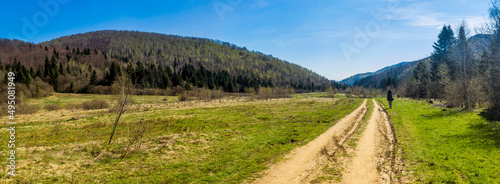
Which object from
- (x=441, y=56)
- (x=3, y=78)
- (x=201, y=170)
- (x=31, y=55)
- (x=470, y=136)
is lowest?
(x=201, y=170)

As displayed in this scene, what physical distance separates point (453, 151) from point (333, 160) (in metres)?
5.70

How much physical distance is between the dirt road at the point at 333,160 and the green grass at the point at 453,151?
2.97 ft

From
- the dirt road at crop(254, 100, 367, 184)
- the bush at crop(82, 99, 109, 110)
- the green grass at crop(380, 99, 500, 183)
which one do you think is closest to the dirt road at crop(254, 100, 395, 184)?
the dirt road at crop(254, 100, 367, 184)

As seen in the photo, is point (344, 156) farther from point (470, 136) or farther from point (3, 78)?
point (3, 78)

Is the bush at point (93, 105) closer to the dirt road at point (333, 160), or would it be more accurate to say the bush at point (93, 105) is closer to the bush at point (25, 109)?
the bush at point (25, 109)

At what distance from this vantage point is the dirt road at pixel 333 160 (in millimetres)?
8180

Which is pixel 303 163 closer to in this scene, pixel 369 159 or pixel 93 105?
pixel 369 159

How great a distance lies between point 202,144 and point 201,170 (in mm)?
4602

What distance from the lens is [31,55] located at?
127 metres

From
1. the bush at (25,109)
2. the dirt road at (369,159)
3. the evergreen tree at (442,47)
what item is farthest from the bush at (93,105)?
the evergreen tree at (442,47)

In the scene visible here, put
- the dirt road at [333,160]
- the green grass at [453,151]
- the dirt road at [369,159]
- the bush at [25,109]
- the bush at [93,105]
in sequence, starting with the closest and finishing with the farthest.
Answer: the green grass at [453,151], the dirt road at [369,159], the dirt road at [333,160], the bush at [25,109], the bush at [93,105]

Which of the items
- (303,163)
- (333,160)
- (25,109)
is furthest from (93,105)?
(333,160)

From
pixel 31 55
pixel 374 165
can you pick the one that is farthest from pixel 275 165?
pixel 31 55

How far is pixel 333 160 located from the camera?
10.1m
